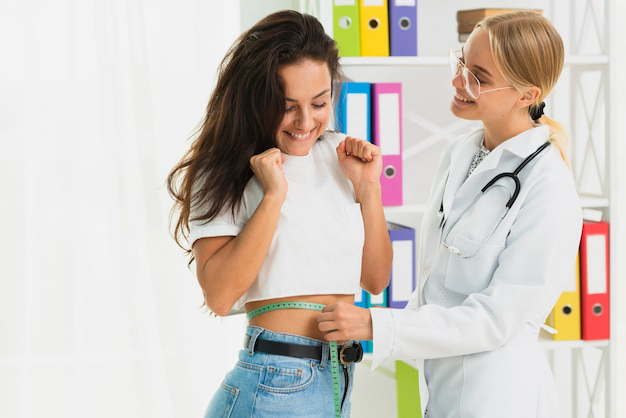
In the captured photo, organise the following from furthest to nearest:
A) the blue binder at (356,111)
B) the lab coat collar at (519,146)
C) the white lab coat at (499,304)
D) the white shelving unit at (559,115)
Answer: the white shelving unit at (559,115)
the blue binder at (356,111)
the lab coat collar at (519,146)
the white lab coat at (499,304)

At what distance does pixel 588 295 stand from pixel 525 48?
132 centimetres

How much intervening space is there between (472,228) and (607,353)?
53.9 inches

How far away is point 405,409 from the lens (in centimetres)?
234

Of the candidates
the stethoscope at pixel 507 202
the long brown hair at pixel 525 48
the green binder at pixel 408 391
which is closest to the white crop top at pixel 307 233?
the stethoscope at pixel 507 202

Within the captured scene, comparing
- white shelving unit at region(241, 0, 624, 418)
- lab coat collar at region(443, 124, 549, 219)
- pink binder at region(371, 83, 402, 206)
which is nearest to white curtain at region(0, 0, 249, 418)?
white shelving unit at region(241, 0, 624, 418)

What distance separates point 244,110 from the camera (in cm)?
152

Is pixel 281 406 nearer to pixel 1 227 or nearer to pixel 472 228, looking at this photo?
pixel 472 228

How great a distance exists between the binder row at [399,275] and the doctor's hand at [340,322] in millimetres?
1100

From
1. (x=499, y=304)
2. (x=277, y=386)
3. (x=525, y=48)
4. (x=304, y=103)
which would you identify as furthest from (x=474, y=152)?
(x=277, y=386)

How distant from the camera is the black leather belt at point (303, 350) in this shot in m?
1.49

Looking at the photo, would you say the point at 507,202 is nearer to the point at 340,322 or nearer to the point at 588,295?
the point at 340,322

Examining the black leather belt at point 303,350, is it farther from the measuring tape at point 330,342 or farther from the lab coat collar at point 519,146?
the lab coat collar at point 519,146

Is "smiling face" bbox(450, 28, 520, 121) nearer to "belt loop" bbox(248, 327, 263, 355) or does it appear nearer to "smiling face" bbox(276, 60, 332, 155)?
"smiling face" bbox(276, 60, 332, 155)

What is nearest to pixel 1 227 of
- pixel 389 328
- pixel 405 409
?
pixel 405 409
